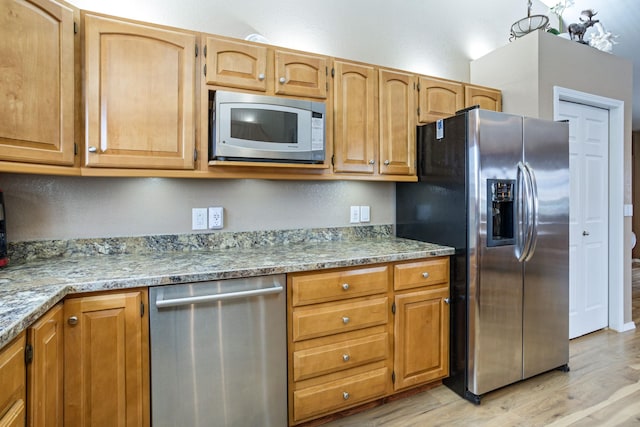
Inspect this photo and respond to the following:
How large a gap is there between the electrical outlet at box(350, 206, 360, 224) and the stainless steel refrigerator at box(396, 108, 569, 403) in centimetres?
53

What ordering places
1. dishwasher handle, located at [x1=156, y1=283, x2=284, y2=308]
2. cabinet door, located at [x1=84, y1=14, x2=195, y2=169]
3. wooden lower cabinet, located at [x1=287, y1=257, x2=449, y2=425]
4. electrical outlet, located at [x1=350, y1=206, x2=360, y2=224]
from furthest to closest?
1. electrical outlet, located at [x1=350, y1=206, x2=360, y2=224]
2. wooden lower cabinet, located at [x1=287, y1=257, x2=449, y2=425]
3. cabinet door, located at [x1=84, y1=14, x2=195, y2=169]
4. dishwasher handle, located at [x1=156, y1=283, x2=284, y2=308]

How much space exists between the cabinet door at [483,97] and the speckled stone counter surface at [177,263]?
1238 millimetres

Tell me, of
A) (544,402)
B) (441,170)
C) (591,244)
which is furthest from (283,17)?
(591,244)

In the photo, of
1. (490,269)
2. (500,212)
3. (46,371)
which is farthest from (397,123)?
(46,371)

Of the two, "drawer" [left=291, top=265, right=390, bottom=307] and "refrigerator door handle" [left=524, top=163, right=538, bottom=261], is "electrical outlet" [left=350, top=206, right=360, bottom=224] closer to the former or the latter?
"drawer" [left=291, top=265, right=390, bottom=307]

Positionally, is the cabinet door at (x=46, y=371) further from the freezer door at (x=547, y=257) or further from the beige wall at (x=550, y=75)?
the beige wall at (x=550, y=75)

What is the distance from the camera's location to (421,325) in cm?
205

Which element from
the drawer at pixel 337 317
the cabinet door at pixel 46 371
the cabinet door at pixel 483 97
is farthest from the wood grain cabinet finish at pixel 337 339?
the cabinet door at pixel 483 97

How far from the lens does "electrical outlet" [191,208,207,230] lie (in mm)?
2117

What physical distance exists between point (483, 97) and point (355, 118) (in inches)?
49.2

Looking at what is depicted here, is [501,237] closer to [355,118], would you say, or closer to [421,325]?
[421,325]

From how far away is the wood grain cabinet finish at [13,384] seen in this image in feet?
2.96

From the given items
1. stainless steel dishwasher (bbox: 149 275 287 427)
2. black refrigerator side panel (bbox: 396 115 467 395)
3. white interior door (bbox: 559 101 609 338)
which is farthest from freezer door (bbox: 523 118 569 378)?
stainless steel dishwasher (bbox: 149 275 287 427)

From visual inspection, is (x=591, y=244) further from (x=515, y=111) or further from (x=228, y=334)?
(x=228, y=334)
